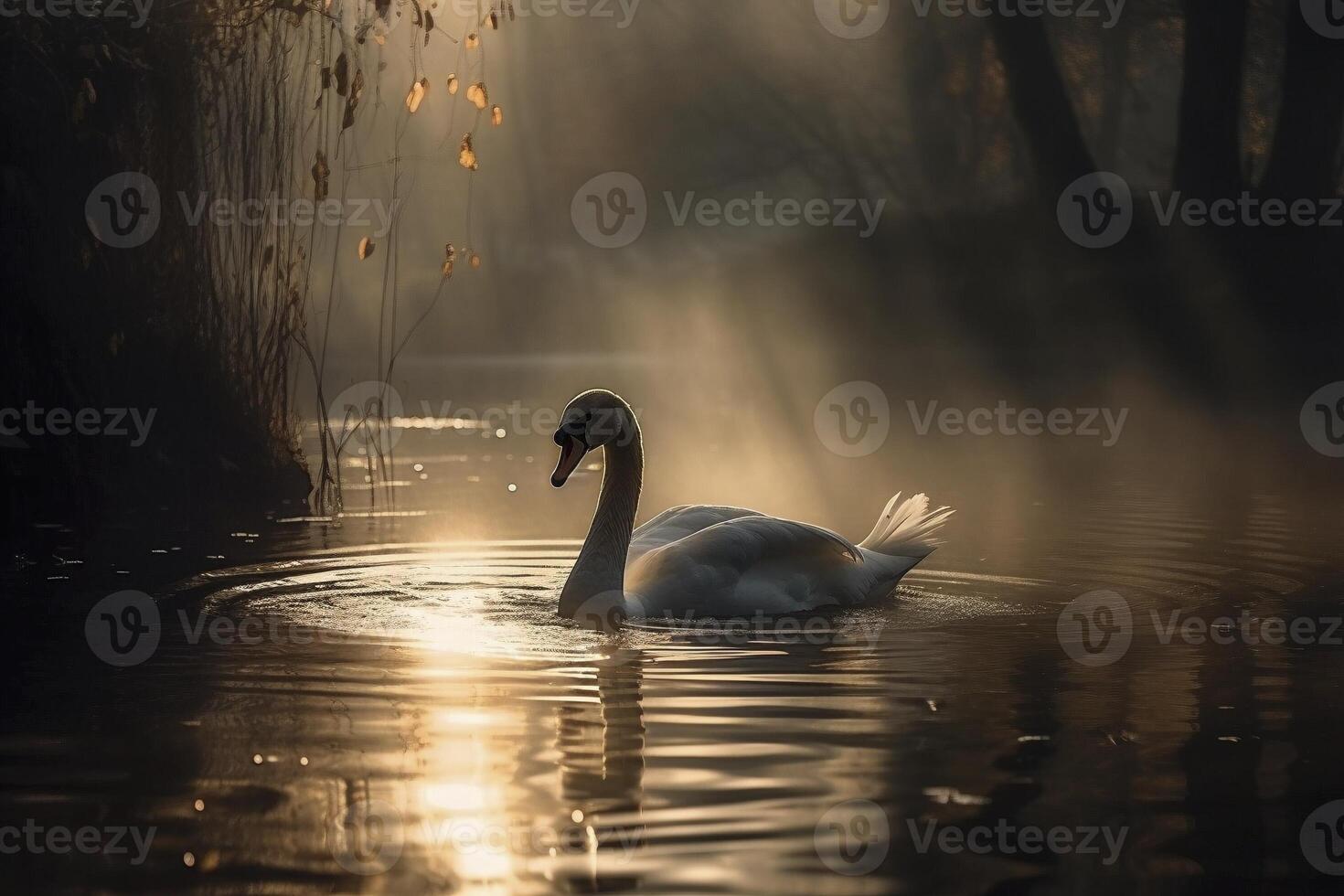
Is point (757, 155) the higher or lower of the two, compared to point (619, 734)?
higher

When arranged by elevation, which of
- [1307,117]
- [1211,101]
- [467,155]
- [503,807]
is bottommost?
[503,807]

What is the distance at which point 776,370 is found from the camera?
34.9 m

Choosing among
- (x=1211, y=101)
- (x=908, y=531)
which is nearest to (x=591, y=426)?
(x=908, y=531)

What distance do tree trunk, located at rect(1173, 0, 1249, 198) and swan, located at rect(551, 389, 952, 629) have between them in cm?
1468

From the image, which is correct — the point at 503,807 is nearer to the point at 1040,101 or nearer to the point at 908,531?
the point at 908,531

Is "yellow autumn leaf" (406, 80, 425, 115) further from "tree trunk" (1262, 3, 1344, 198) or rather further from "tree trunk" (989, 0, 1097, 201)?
"tree trunk" (1262, 3, 1344, 198)

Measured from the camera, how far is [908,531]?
10023mm

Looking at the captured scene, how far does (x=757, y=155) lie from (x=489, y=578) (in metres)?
23.3

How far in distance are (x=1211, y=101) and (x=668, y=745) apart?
18.9m

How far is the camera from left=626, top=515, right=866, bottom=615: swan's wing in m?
8.78

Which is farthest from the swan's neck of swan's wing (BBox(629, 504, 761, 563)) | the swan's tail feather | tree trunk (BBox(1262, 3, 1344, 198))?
tree trunk (BBox(1262, 3, 1344, 198))

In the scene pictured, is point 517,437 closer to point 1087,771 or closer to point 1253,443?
point 1253,443

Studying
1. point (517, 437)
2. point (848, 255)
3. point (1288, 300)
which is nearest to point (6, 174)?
point (517, 437)

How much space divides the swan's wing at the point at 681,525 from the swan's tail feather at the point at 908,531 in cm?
76
